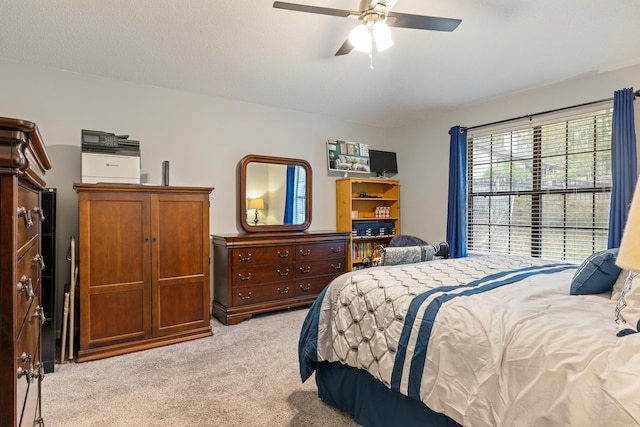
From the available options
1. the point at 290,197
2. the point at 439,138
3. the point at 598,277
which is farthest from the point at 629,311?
the point at 439,138

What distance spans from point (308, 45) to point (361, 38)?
72 centimetres

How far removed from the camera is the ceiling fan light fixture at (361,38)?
2057mm

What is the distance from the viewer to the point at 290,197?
14.1ft

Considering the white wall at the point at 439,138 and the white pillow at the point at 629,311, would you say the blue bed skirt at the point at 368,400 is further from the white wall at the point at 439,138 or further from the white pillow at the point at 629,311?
the white wall at the point at 439,138

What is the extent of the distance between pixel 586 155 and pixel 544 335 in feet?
10.2

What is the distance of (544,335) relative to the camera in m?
1.15

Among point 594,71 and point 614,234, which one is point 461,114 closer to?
point 594,71

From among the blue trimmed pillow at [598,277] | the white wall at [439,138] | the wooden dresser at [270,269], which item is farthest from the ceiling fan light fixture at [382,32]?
the white wall at [439,138]

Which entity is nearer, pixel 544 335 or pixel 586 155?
pixel 544 335

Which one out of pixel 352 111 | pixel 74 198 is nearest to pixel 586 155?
pixel 352 111

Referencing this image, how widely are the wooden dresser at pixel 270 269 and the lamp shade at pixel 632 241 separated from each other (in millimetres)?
3244

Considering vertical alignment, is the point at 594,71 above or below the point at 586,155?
above

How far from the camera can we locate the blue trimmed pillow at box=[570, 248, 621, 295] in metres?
1.63

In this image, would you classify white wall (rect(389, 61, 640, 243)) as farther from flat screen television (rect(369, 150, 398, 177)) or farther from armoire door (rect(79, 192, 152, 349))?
armoire door (rect(79, 192, 152, 349))
